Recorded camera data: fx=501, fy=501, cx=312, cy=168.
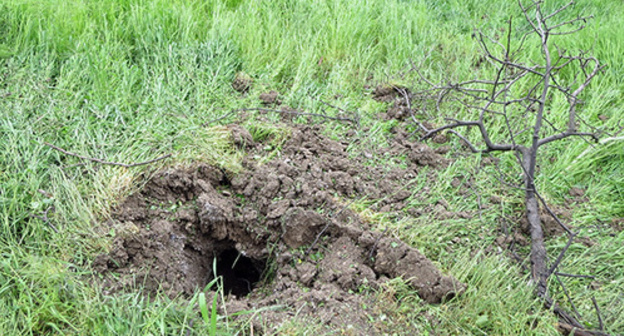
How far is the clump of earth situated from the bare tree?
0.48m

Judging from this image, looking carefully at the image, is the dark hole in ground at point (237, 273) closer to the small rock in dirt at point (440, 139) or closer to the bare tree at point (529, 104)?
the bare tree at point (529, 104)

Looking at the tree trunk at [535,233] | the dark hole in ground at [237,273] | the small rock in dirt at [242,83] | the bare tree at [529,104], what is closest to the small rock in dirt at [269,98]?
the small rock in dirt at [242,83]

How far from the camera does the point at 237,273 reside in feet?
10.3

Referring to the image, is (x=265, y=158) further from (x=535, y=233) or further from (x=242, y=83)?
(x=535, y=233)

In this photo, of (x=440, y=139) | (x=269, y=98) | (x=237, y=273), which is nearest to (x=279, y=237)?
(x=237, y=273)

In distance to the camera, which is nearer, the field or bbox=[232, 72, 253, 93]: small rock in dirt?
the field

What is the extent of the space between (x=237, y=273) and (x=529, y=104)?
2.35 meters

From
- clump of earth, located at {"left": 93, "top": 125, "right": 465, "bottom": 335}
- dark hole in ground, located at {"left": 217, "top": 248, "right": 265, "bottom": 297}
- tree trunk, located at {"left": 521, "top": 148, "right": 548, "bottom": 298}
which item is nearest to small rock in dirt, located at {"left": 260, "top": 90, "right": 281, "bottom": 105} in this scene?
clump of earth, located at {"left": 93, "top": 125, "right": 465, "bottom": 335}

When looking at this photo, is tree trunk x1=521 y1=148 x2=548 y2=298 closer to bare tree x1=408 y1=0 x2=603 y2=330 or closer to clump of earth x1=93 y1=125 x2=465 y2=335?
bare tree x1=408 y1=0 x2=603 y2=330

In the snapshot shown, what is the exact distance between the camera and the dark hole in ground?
Result: 9.98ft

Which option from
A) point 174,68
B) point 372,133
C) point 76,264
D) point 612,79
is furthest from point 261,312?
point 612,79

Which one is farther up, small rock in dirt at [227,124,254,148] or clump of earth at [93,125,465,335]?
small rock in dirt at [227,124,254,148]

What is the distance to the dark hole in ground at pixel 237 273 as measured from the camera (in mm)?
3041

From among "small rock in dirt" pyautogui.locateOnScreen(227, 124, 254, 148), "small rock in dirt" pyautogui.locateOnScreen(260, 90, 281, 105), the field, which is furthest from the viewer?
"small rock in dirt" pyautogui.locateOnScreen(260, 90, 281, 105)
